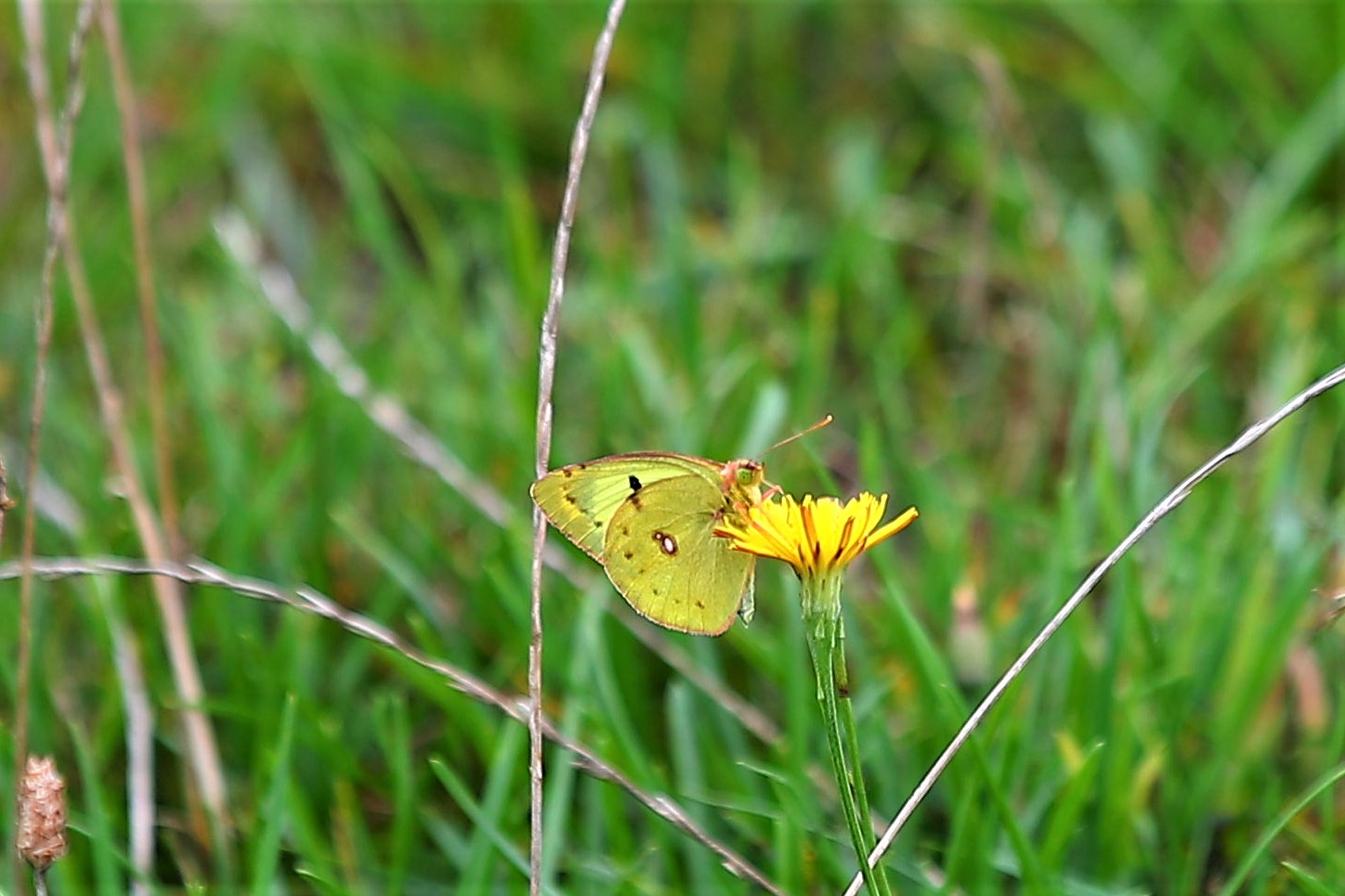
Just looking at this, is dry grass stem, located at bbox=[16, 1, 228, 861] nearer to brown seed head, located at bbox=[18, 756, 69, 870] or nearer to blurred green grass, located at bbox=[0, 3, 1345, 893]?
blurred green grass, located at bbox=[0, 3, 1345, 893]

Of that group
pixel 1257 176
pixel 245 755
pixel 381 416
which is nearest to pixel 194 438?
pixel 381 416

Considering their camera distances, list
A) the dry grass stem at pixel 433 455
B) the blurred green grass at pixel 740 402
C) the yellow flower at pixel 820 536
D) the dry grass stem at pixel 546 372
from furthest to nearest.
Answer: the dry grass stem at pixel 433 455 < the blurred green grass at pixel 740 402 < the dry grass stem at pixel 546 372 < the yellow flower at pixel 820 536

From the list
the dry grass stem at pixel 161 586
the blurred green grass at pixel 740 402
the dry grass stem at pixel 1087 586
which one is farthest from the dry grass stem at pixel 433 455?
the dry grass stem at pixel 1087 586

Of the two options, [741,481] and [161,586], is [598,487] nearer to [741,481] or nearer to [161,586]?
[741,481]

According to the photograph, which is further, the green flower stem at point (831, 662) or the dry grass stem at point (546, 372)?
the dry grass stem at point (546, 372)

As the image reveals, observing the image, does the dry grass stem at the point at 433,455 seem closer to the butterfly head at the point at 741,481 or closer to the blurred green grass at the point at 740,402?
the blurred green grass at the point at 740,402

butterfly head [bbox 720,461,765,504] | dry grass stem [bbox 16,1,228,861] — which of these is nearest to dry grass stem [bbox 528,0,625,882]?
butterfly head [bbox 720,461,765,504]

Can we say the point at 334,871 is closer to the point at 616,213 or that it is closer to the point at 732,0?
the point at 616,213

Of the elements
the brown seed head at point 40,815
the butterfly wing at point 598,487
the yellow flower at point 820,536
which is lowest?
the brown seed head at point 40,815
